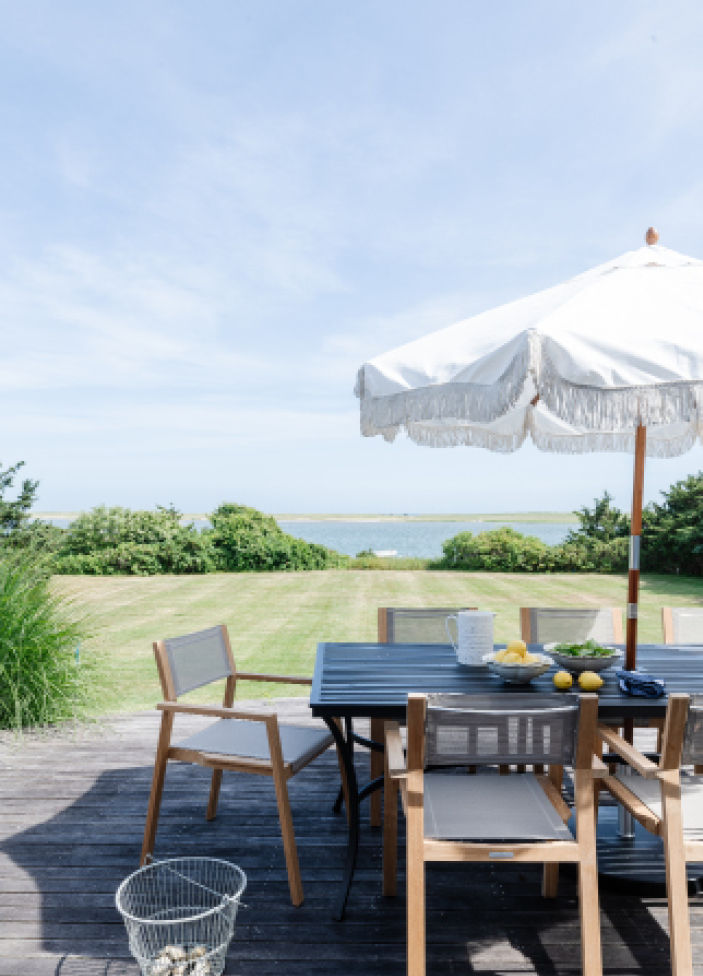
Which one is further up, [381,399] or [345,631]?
[381,399]

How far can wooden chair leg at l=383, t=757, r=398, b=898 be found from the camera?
7.68 ft

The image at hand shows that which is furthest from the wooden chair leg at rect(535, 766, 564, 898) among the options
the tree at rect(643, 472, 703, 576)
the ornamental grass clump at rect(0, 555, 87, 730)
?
the tree at rect(643, 472, 703, 576)

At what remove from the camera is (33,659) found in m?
4.32

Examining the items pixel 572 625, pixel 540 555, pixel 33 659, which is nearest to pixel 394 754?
pixel 572 625

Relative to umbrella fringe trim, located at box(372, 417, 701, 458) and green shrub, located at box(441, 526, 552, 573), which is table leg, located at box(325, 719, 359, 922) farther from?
green shrub, located at box(441, 526, 552, 573)

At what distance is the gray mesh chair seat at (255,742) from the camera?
2.54 meters

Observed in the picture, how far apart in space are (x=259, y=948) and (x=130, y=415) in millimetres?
41870

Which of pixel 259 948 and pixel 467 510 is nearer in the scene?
pixel 259 948

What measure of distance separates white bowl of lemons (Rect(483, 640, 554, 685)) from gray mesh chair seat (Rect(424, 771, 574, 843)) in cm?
31

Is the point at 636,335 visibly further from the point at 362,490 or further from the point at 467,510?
the point at 467,510

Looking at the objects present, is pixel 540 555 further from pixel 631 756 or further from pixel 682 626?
pixel 631 756

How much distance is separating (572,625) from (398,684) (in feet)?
4.49

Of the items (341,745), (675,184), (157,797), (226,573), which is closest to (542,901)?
(341,745)

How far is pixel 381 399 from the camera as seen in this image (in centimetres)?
248
